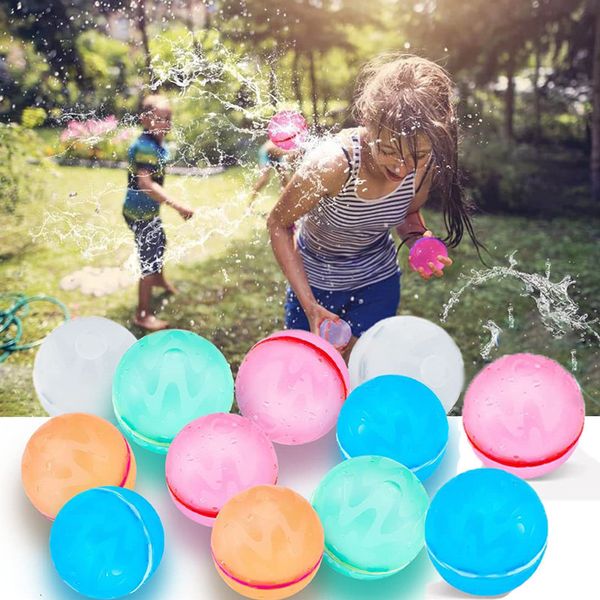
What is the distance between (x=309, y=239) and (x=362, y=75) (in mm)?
587

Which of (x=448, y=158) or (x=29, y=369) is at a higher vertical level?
(x=448, y=158)

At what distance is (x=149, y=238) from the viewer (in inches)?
146

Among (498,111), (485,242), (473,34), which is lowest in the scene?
(485,242)

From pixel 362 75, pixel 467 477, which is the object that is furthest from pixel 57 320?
pixel 467 477

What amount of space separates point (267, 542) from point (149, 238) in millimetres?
2418

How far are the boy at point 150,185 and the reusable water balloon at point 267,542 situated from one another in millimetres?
1807

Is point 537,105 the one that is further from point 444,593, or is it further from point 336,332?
point 444,593

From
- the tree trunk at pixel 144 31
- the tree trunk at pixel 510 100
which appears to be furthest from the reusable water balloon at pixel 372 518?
the tree trunk at pixel 510 100

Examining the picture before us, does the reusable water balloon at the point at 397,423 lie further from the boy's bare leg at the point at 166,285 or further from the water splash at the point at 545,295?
the boy's bare leg at the point at 166,285

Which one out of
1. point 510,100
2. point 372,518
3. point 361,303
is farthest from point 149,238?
point 510,100

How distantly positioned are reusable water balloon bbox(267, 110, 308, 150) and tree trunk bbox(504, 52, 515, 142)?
11.8ft

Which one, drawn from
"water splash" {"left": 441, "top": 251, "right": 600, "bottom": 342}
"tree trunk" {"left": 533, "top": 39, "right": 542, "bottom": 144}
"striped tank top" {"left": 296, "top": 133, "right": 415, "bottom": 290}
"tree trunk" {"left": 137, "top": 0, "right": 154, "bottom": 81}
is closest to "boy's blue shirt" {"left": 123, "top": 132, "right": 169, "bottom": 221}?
"tree trunk" {"left": 137, "top": 0, "right": 154, "bottom": 81}

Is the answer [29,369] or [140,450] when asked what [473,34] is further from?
[140,450]

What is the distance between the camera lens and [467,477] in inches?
62.4
